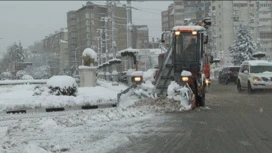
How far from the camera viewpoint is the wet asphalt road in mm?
8188

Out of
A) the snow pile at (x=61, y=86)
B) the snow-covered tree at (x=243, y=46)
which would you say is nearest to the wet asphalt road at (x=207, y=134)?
the snow pile at (x=61, y=86)

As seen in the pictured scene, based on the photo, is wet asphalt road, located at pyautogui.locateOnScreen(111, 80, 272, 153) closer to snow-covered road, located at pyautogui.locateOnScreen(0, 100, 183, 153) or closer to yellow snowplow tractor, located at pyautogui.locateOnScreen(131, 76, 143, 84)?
snow-covered road, located at pyautogui.locateOnScreen(0, 100, 183, 153)

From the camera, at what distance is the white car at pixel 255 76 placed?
961 inches

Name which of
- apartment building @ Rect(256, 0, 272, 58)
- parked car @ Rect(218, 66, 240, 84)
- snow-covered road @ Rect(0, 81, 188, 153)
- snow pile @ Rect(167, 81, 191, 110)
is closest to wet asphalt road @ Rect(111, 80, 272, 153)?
snow-covered road @ Rect(0, 81, 188, 153)

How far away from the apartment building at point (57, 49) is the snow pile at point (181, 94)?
225 feet

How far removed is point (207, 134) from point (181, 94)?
5.46m

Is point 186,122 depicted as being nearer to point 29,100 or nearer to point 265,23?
point 29,100

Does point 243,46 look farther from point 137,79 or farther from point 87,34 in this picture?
point 137,79

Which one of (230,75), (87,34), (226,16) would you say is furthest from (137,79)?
(226,16)

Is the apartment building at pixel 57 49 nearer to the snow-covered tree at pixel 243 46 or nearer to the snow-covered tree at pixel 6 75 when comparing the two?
the snow-covered tree at pixel 243 46

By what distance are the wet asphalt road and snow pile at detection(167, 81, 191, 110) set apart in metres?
1.36

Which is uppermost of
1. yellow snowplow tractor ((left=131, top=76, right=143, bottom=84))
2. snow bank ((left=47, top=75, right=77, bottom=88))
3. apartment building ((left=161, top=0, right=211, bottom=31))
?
apartment building ((left=161, top=0, right=211, bottom=31))

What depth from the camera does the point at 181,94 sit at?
49.7 ft

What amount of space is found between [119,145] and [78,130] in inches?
85.0
